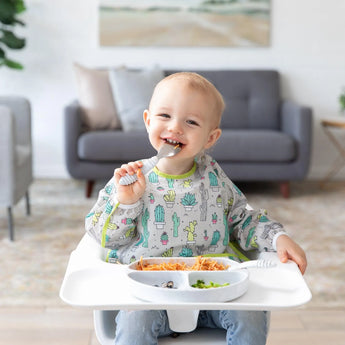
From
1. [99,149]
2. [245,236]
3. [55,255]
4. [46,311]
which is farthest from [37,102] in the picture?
[245,236]

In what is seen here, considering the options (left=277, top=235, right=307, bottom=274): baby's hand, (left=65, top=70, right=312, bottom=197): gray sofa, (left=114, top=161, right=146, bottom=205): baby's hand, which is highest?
(left=114, top=161, right=146, bottom=205): baby's hand

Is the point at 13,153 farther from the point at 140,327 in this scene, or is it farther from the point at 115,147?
the point at 140,327

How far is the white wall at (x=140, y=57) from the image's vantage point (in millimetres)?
4699

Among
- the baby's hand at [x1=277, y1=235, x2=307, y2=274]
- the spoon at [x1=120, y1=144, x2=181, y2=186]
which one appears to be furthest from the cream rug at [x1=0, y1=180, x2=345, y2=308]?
the spoon at [x1=120, y1=144, x2=181, y2=186]

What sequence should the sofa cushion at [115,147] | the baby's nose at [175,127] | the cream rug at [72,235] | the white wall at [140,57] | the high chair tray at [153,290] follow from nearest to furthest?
the high chair tray at [153,290] → the baby's nose at [175,127] → the cream rug at [72,235] → the sofa cushion at [115,147] → the white wall at [140,57]

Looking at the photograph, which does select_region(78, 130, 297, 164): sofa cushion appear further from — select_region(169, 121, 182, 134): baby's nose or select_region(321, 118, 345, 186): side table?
select_region(169, 121, 182, 134): baby's nose

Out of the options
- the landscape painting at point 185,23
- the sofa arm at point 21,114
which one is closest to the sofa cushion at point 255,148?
the landscape painting at point 185,23

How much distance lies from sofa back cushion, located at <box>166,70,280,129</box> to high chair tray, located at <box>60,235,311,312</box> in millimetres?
3369

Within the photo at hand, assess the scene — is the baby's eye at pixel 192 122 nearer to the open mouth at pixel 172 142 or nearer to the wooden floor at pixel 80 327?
the open mouth at pixel 172 142

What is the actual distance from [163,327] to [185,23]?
3825 mm

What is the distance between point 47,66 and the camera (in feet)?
15.5

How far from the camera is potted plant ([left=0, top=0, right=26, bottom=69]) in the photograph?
162 inches

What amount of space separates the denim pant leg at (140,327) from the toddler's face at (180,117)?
1.08ft

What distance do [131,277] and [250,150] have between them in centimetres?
302
